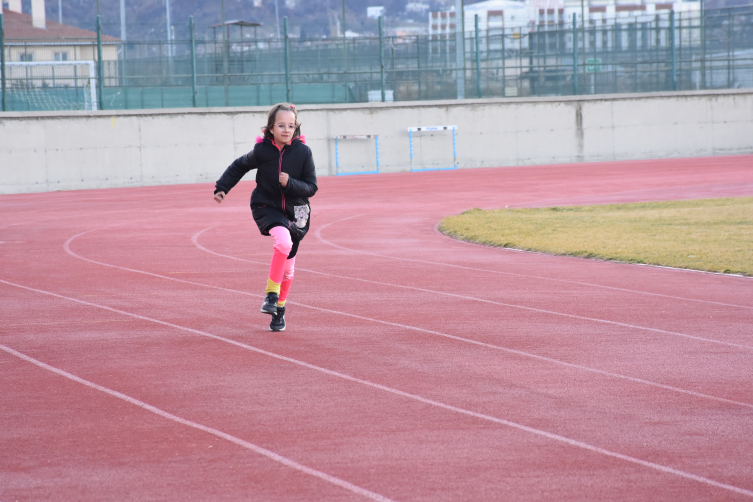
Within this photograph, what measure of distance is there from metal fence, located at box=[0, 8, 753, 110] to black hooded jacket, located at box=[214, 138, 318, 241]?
2532cm

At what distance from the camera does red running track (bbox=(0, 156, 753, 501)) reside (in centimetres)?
392

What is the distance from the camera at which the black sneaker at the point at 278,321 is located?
23.3ft

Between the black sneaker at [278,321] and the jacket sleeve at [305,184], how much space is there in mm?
966

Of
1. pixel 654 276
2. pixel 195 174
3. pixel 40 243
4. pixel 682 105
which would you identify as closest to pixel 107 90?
pixel 195 174

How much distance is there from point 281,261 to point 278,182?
0.63 m

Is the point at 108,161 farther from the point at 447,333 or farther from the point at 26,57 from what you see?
the point at 447,333

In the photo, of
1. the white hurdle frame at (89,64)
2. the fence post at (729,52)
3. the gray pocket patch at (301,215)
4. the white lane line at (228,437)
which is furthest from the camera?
the fence post at (729,52)

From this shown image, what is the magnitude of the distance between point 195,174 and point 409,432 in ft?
90.1

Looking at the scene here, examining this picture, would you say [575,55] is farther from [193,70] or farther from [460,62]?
[193,70]

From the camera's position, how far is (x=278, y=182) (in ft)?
22.6

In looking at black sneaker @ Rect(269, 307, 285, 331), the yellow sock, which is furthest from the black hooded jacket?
black sneaker @ Rect(269, 307, 285, 331)

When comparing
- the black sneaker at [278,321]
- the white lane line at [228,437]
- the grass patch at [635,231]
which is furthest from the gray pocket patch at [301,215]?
the grass patch at [635,231]

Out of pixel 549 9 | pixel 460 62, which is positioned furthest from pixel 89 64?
pixel 549 9

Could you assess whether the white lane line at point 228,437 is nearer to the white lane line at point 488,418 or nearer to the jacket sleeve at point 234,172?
the white lane line at point 488,418
